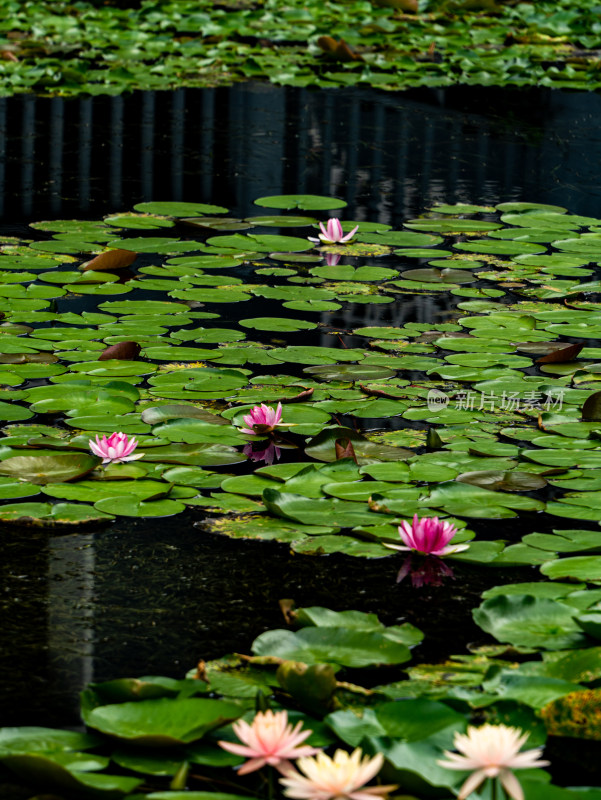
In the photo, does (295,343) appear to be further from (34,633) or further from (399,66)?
(399,66)

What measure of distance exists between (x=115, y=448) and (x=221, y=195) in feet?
8.69

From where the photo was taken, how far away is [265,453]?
237cm

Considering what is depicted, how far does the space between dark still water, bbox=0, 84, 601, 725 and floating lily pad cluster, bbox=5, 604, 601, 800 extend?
0.20 feet

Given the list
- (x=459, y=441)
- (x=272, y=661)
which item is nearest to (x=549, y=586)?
(x=272, y=661)

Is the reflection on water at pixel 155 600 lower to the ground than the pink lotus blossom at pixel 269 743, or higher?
lower

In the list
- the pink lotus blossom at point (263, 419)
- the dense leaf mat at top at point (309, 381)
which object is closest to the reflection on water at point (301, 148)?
the dense leaf mat at top at point (309, 381)

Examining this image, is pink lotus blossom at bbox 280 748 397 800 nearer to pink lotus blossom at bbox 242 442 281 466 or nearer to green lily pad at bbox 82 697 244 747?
green lily pad at bbox 82 697 244 747

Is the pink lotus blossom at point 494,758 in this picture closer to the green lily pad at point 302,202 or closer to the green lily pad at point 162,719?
the green lily pad at point 162,719

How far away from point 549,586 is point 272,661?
0.49m

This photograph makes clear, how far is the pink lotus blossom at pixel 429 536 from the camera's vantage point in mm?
1878

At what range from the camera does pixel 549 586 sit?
5.94 ft

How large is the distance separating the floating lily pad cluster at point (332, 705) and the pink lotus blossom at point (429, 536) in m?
0.19

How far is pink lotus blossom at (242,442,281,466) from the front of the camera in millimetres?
2340

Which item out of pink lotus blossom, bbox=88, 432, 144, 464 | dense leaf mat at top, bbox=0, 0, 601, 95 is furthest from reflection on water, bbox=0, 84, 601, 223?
pink lotus blossom, bbox=88, 432, 144, 464
